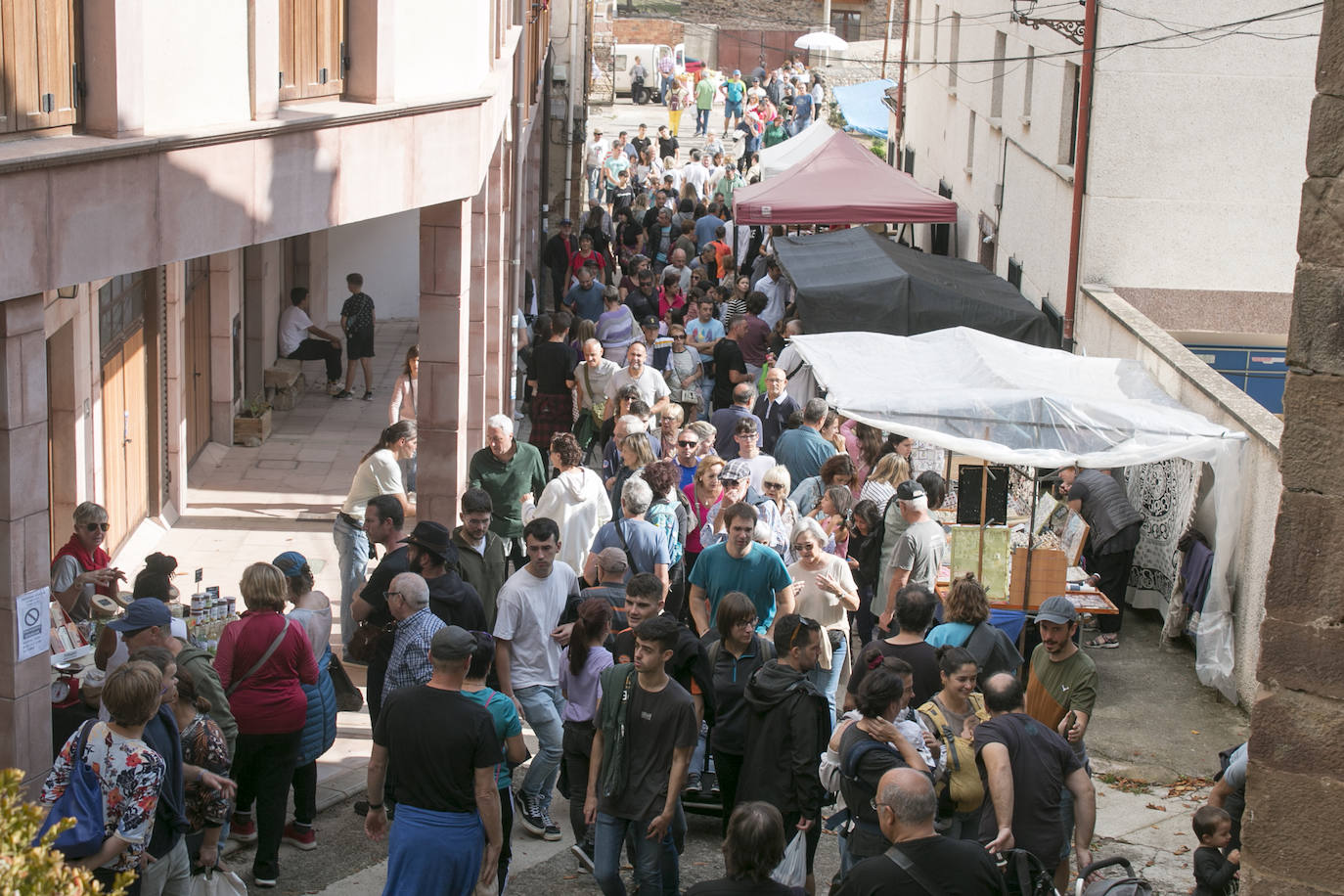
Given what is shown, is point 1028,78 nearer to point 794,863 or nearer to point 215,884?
point 794,863

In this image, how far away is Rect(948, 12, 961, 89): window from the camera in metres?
27.7

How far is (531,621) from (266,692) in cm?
147

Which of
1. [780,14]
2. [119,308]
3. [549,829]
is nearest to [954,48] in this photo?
[119,308]

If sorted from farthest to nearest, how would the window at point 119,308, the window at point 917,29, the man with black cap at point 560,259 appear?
1. the window at point 917,29
2. the man with black cap at point 560,259
3. the window at point 119,308

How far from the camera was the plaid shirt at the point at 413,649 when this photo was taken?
7.91m

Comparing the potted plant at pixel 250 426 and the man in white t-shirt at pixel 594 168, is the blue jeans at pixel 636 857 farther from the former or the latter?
the man in white t-shirt at pixel 594 168

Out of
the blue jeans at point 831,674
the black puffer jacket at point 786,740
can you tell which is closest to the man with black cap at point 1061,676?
the blue jeans at point 831,674

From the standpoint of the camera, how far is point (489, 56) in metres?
Result: 14.5

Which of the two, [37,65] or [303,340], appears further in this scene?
[303,340]

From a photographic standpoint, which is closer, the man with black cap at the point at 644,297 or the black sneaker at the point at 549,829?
the black sneaker at the point at 549,829

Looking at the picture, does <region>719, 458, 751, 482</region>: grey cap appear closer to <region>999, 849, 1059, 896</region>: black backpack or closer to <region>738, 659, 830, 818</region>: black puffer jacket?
<region>738, 659, 830, 818</region>: black puffer jacket

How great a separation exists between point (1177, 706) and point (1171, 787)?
4.74 feet

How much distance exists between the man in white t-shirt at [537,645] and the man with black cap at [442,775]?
1812 mm

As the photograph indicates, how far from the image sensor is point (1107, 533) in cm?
1273
